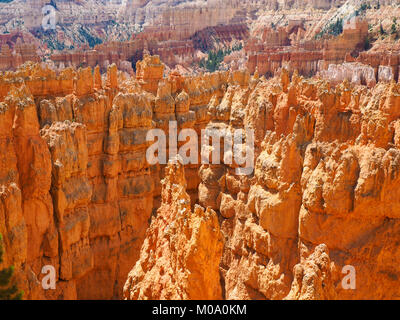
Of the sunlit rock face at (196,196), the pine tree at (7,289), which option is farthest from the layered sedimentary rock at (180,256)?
the pine tree at (7,289)

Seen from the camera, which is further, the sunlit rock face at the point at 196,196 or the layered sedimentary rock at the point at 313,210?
the layered sedimentary rock at the point at 313,210

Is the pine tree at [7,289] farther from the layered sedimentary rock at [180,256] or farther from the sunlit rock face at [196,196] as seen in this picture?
the layered sedimentary rock at [180,256]

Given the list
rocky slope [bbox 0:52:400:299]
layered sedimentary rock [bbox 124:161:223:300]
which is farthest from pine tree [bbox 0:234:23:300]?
layered sedimentary rock [bbox 124:161:223:300]

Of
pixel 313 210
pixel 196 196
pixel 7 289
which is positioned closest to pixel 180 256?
pixel 7 289

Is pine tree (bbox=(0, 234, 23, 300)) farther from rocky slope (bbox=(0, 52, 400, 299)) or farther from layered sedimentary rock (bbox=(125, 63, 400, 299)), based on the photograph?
layered sedimentary rock (bbox=(125, 63, 400, 299))

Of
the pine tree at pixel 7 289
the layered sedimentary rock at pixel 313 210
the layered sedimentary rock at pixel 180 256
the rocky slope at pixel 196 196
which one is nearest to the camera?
the pine tree at pixel 7 289

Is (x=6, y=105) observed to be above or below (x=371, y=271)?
above

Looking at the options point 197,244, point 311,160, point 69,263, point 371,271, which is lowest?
point 69,263

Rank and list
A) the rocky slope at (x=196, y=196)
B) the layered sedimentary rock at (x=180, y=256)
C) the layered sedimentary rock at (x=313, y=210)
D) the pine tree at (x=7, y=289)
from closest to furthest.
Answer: the pine tree at (x=7, y=289) < the layered sedimentary rock at (x=180, y=256) < the rocky slope at (x=196, y=196) < the layered sedimentary rock at (x=313, y=210)

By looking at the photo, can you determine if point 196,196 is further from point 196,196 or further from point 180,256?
point 180,256
